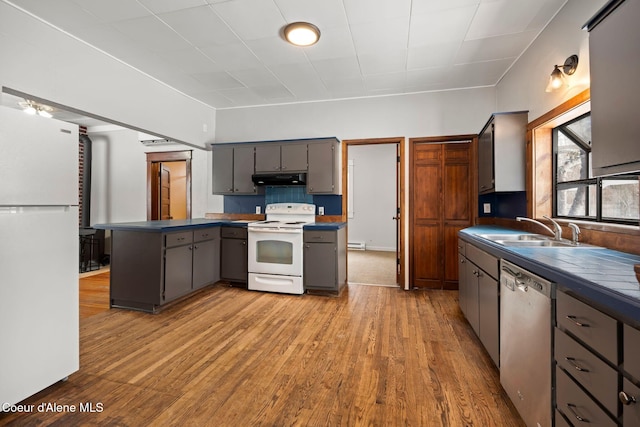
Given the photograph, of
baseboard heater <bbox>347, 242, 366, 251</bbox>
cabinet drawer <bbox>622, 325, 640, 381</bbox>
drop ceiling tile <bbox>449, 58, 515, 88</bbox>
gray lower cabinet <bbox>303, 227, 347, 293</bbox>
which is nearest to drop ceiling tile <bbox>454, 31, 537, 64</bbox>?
drop ceiling tile <bbox>449, 58, 515, 88</bbox>

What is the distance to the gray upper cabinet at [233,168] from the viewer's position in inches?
172

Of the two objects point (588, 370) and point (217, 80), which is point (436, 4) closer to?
point (588, 370)

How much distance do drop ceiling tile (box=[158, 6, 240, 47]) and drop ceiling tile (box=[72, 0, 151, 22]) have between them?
17 centimetres

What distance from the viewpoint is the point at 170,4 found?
7.53 feet

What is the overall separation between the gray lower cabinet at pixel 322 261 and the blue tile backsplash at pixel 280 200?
2.09 ft

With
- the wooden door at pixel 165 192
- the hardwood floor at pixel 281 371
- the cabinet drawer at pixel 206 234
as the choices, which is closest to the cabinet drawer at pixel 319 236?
the hardwood floor at pixel 281 371

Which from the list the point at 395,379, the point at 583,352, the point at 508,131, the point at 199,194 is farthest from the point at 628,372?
the point at 199,194

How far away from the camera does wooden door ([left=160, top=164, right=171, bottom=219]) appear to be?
575cm

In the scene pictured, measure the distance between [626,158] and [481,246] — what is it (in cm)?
117

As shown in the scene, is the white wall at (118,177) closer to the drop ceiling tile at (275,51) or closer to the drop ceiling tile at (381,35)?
the drop ceiling tile at (275,51)

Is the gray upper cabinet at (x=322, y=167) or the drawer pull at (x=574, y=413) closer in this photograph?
the drawer pull at (x=574, y=413)

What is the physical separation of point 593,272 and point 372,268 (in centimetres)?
425

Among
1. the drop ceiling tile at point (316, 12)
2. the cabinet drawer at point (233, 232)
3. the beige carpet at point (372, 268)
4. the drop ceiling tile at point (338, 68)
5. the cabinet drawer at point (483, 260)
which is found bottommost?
the beige carpet at point (372, 268)

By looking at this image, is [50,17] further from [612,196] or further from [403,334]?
[612,196]
